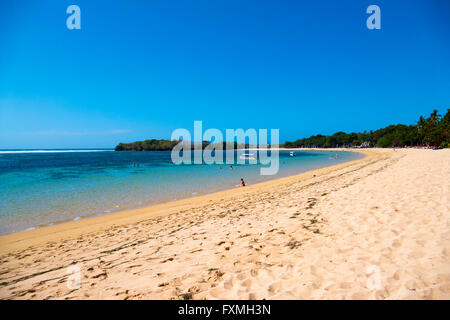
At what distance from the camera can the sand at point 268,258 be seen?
2.93 m

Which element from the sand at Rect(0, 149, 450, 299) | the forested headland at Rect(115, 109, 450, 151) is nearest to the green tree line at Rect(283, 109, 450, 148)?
the forested headland at Rect(115, 109, 450, 151)

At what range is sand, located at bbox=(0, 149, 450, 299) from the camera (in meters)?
2.93

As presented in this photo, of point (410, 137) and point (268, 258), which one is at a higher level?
point (410, 137)

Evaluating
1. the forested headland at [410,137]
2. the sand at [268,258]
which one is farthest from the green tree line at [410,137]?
the sand at [268,258]

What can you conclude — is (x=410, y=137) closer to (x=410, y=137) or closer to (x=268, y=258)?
(x=410, y=137)

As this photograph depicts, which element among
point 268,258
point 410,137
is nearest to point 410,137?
point 410,137

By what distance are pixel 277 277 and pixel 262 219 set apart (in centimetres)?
331

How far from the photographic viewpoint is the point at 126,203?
13.9 meters

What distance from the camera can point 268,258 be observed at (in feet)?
12.6

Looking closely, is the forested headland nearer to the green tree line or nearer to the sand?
the green tree line

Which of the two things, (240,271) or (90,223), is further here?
(90,223)

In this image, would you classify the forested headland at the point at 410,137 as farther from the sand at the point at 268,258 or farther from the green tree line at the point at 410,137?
the sand at the point at 268,258
